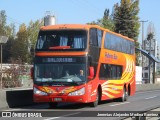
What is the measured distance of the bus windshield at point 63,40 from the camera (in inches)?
840

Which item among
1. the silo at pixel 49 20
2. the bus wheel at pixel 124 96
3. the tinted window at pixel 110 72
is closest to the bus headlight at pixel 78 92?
the tinted window at pixel 110 72

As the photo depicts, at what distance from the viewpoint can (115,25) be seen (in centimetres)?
9438

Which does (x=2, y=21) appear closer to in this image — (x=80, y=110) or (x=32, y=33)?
(x=32, y=33)

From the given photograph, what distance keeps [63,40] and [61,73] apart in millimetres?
1594

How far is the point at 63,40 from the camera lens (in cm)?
2148

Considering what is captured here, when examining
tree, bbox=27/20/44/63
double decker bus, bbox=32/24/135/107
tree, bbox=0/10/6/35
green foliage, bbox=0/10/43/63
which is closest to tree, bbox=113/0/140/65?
green foliage, bbox=0/10/43/63

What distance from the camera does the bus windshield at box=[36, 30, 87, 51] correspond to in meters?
21.3

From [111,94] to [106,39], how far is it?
3213 millimetres

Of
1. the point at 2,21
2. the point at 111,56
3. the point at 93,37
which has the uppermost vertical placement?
the point at 2,21

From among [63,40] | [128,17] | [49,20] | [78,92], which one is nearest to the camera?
[78,92]

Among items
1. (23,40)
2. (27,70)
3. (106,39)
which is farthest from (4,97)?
(23,40)

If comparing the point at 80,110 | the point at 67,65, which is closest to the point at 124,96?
the point at 80,110

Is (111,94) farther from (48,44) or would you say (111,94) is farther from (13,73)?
(13,73)

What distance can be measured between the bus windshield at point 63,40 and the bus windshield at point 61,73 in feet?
2.84
